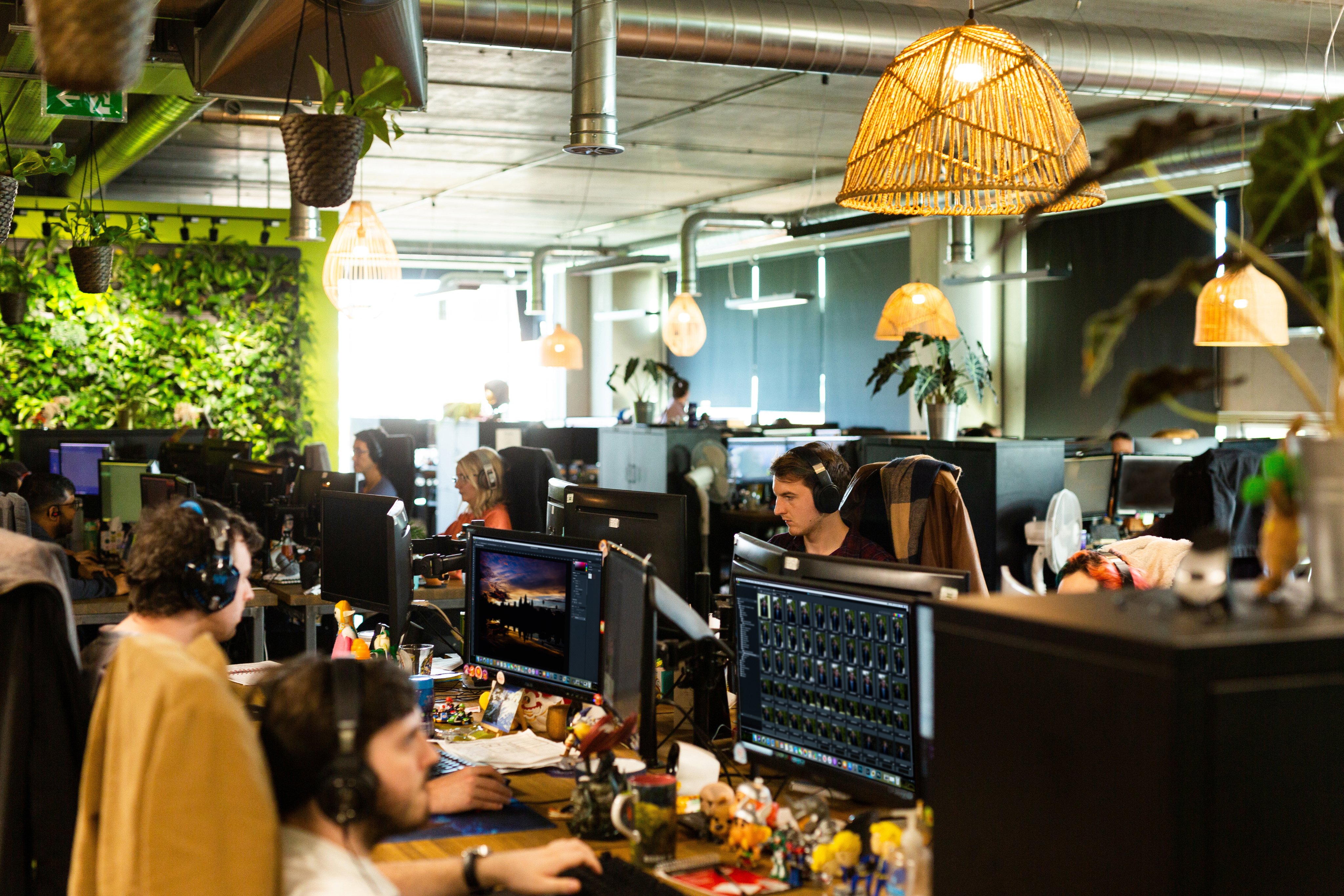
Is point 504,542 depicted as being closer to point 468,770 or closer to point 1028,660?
point 468,770

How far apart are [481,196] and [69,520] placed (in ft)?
25.1

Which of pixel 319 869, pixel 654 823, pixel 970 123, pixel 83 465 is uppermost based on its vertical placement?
pixel 970 123

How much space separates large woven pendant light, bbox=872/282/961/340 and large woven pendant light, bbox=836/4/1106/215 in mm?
5844

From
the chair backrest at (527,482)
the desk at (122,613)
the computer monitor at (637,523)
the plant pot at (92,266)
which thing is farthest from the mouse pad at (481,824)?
the plant pot at (92,266)

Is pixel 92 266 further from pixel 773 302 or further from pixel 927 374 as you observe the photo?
pixel 773 302

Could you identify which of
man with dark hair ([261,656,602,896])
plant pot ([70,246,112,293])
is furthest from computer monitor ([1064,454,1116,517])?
man with dark hair ([261,656,602,896])

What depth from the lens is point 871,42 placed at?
5625mm

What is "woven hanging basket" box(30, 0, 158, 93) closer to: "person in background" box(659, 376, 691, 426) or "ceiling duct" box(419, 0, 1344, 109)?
"ceiling duct" box(419, 0, 1344, 109)

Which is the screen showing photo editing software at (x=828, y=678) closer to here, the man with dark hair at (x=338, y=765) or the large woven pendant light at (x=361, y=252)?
the man with dark hair at (x=338, y=765)

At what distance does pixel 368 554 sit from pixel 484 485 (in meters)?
1.72

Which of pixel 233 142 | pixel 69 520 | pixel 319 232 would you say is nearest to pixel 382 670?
pixel 69 520

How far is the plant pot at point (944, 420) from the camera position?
23.3 feet

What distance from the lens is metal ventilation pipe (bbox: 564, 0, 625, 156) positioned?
16.9ft

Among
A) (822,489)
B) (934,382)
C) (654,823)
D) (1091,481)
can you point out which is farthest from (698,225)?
(654,823)
